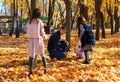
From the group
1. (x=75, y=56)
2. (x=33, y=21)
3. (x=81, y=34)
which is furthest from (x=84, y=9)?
(x=33, y=21)

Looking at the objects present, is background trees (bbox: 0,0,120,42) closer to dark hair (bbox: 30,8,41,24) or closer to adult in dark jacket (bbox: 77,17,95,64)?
adult in dark jacket (bbox: 77,17,95,64)

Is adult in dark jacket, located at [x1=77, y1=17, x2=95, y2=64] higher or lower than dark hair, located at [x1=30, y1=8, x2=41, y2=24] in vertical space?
lower

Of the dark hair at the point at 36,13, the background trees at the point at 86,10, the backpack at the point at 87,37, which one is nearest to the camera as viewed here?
the dark hair at the point at 36,13

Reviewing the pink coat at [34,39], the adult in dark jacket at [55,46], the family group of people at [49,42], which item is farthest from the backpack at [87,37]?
the pink coat at [34,39]

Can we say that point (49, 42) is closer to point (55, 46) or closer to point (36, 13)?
point (55, 46)

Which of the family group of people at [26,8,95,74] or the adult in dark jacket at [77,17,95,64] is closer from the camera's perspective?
the family group of people at [26,8,95,74]

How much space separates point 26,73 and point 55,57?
3.13 m

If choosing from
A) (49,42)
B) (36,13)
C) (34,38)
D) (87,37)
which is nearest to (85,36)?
(87,37)

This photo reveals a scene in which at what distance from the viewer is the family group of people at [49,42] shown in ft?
30.7

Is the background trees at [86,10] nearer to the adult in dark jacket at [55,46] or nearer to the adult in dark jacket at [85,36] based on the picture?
the adult in dark jacket at [55,46]

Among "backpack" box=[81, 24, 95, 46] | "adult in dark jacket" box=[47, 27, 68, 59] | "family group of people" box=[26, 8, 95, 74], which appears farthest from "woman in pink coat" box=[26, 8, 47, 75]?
"backpack" box=[81, 24, 95, 46]

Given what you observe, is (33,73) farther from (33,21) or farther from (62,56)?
(62,56)

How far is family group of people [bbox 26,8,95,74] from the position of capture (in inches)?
368

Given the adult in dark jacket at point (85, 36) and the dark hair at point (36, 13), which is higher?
the dark hair at point (36, 13)
